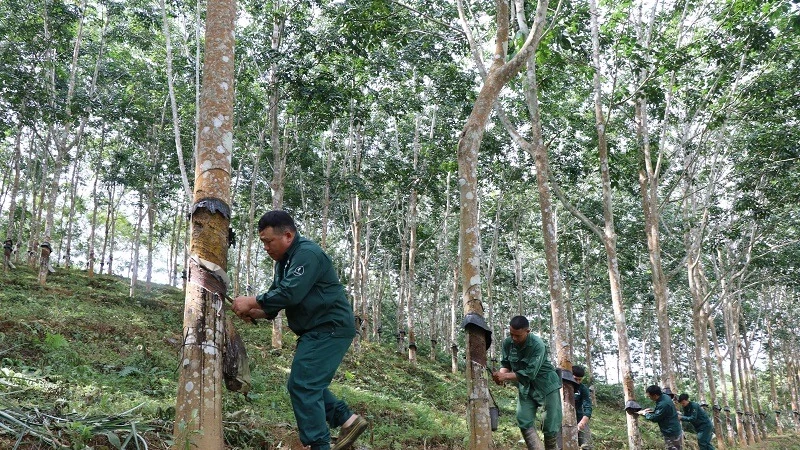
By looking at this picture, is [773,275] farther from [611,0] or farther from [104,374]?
[104,374]

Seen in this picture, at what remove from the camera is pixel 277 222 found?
11.5 ft

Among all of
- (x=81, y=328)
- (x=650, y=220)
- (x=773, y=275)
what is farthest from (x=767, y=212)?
(x=81, y=328)

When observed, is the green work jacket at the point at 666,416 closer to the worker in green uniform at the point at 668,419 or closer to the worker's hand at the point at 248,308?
the worker in green uniform at the point at 668,419

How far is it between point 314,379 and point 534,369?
9.40 ft

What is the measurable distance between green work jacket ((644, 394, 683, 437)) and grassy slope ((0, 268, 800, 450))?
2.47m

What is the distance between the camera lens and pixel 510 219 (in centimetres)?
2297

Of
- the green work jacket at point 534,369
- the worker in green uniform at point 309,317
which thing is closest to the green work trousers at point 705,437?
the green work jacket at point 534,369

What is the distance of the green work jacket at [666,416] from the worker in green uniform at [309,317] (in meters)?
7.15

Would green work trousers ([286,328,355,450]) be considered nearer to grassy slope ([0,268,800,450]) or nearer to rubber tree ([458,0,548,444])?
grassy slope ([0,268,800,450])

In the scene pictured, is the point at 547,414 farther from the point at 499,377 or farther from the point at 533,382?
the point at 499,377

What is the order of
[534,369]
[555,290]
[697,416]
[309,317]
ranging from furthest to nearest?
[697,416] → [555,290] → [534,369] → [309,317]

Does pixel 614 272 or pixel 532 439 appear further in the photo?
pixel 614 272

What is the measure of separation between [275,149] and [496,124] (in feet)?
26.5

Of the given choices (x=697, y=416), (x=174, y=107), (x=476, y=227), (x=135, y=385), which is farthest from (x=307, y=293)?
(x=697, y=416)
